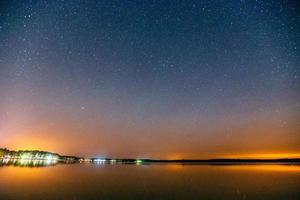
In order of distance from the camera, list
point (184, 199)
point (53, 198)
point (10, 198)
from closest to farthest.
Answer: point (10, 198) < point (53, 198) < point (184, 199)

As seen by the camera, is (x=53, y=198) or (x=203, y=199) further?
(x=203, y=199)

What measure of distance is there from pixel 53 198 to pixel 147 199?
8535 millimetres

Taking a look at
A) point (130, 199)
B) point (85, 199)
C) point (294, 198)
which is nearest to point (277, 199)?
point (294, 198)

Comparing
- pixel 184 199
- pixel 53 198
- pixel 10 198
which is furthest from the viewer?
pixel 184 199

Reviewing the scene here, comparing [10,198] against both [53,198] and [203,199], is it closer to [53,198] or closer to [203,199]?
[53,198]

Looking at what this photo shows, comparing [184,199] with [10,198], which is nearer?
[10,198]

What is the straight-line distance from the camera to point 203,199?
2869 centimetres

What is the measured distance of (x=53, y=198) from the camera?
2634 cm

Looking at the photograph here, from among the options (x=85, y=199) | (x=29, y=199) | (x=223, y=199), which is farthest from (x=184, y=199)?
(x=29, y=199)

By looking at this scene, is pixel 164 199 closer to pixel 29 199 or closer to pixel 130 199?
pixel 130 199

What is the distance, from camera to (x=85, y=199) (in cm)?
2636

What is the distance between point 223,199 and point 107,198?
1124cm

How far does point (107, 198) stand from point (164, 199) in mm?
5348

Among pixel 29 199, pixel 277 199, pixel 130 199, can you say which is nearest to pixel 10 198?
pixel 29 199
